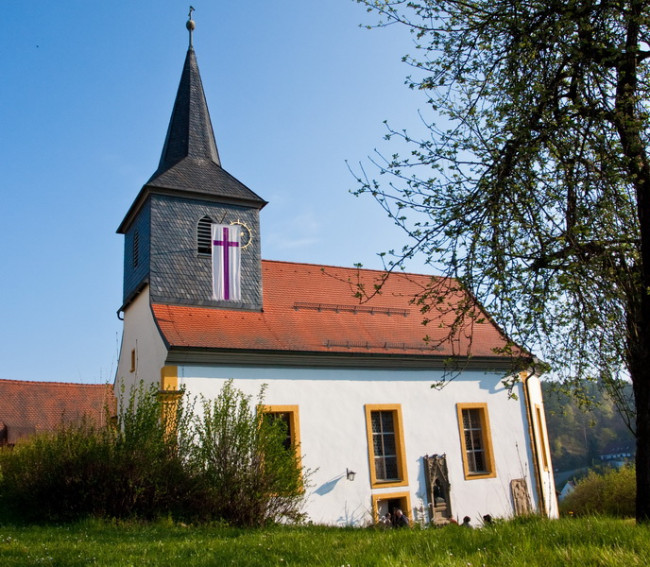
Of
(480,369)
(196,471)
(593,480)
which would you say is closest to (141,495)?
(196,471)

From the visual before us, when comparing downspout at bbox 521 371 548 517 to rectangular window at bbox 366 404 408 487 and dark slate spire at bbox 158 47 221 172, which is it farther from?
dark slate spire at bbox 158 47 221 172

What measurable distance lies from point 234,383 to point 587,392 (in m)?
10.5

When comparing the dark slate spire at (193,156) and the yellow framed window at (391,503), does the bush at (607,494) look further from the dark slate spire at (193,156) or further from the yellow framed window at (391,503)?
the dark slate spire at (193,156)

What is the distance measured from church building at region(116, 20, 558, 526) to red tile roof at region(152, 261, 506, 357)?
0.06 meters

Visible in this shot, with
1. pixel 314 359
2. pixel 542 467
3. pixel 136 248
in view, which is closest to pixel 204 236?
pixel 136 248

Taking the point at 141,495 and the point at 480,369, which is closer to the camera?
the point at 141,495

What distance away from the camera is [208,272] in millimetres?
19641

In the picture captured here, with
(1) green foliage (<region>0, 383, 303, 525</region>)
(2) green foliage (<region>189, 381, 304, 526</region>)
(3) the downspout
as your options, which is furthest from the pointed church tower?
(3) the downspout

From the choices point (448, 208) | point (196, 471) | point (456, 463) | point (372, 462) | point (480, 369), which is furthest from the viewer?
point (480, 369)

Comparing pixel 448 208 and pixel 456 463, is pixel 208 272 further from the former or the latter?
pixel 448 208

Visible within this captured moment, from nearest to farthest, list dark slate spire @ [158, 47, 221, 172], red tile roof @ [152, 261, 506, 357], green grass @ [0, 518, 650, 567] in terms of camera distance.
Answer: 1. green grass @ [0, 518, 650, 567]
2. red tile roof @ [152, 261, 506, 357]
3. dark slate spire @ [158, 47, 221, 172]

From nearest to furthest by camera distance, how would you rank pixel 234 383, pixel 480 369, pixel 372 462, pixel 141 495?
pixel 141 495 → pixel 234 383 → pixel 372 462 → pixel 480 369

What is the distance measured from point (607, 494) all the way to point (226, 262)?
53.5ft

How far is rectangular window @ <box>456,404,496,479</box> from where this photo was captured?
2027cm
